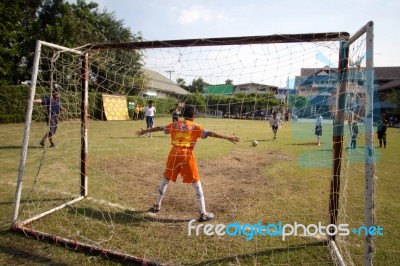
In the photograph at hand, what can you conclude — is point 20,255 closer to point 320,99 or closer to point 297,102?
point 320,99

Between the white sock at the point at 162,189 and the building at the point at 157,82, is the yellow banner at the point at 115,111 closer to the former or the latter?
the building at the point at 157,82

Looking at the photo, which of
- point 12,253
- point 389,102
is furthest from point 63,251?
point 389,102

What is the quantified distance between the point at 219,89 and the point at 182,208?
2.20 m

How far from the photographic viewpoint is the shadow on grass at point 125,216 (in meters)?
4.37

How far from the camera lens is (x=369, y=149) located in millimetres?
2738

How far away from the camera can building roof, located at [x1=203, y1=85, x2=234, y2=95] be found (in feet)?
16.2

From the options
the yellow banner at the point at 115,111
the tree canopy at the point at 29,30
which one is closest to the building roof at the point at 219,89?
the yellow banner at the point at 115,111

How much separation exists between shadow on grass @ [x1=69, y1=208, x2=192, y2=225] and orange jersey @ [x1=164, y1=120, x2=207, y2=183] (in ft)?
2.19

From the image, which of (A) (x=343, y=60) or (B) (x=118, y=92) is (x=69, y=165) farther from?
(A) (x=343, y=60)

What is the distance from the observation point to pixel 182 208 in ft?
→ 16.1

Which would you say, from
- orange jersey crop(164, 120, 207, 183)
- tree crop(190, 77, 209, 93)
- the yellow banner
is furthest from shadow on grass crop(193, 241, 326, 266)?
the yellow banner

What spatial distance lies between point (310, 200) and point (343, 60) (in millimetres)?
2904

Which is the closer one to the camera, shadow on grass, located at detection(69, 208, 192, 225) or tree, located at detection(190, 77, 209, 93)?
shadow on grass, located at detection(69, 208, 192, 225)

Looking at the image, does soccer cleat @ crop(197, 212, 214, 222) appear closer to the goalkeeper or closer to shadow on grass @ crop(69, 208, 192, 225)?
the goalkeeper
